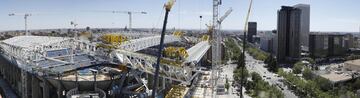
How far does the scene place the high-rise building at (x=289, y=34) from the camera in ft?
337

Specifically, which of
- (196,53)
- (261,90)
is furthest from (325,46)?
(261,90)

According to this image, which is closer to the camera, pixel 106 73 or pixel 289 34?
pixel 106 73

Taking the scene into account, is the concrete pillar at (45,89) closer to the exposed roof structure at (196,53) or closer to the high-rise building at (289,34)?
the exposed roof structure at (196,53)

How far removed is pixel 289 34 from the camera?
104 m

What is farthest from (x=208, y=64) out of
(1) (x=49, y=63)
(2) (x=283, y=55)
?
(1) (x=49, y=63)

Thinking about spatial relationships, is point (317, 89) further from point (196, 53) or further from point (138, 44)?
point (138, 44)

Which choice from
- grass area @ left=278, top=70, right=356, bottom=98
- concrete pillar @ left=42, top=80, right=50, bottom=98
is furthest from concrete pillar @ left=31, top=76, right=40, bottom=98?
grass area @ left=278, top=70, right=356, bottom=98

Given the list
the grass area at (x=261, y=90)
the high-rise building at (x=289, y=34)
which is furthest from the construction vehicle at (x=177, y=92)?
the high-rise building at (x=289, y=34)

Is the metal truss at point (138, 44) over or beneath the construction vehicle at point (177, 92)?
over

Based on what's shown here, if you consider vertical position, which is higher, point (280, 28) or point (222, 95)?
point (280, 28)

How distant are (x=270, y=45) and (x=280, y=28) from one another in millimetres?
33777

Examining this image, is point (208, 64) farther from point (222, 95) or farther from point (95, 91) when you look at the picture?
point (95, 91)

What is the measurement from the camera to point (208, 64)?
86.3 metres

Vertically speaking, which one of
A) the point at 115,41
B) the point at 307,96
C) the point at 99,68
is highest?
the point at 115,41
